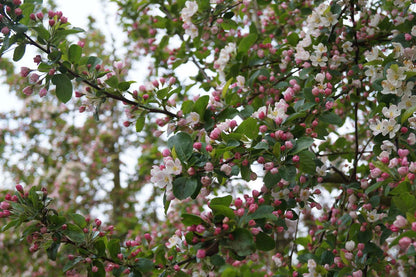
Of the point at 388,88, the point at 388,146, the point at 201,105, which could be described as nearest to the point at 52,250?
the point at 201,105

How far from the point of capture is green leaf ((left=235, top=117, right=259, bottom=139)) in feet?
4.39

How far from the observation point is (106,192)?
17.8ft

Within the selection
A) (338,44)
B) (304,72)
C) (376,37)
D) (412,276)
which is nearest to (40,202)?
(304,72)

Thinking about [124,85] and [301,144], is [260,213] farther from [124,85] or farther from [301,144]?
[124,85]

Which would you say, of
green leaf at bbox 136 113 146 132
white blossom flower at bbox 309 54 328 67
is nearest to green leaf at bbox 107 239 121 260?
green leaf at bbox 136 113 146 132

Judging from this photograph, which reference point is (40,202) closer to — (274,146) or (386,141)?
(274,146)

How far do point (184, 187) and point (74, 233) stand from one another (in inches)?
23.9

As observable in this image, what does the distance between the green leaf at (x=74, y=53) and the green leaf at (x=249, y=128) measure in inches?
29.4

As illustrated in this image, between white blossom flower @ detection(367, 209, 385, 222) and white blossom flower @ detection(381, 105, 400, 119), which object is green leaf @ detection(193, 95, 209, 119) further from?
white blossom flower @ detection(367, 209, 385, 222)

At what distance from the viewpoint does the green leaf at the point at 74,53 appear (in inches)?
59.8

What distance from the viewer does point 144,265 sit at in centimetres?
154

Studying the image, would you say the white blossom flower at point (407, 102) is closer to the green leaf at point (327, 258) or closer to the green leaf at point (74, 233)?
the green leaf at point (327, 258)

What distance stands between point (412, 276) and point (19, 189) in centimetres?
303

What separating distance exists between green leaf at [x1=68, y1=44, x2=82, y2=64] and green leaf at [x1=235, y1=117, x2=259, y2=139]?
75cm
